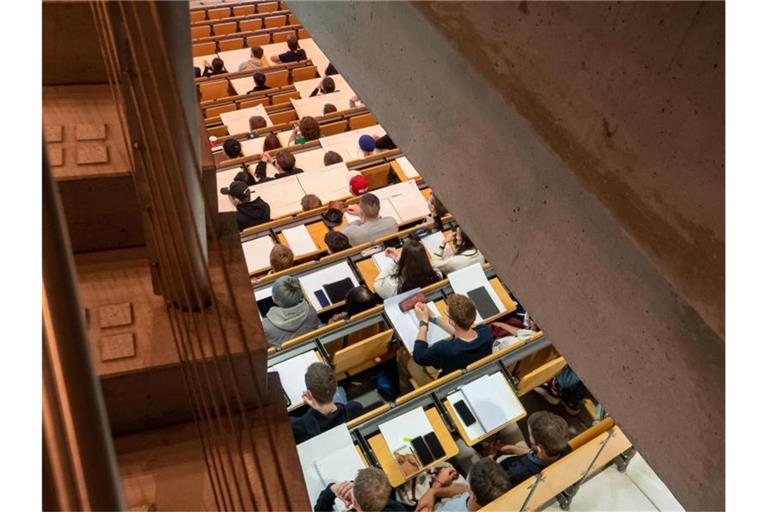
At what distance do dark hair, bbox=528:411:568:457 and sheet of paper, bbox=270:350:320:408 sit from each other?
4.58ft

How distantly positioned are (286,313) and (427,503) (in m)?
1.52

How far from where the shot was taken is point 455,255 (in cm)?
480

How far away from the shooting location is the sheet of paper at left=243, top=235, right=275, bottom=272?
186 inches

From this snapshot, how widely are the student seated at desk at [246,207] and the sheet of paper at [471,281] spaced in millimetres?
1870

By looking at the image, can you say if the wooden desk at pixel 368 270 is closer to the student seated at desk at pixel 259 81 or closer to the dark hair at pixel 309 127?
the dark hair at pixel 309 127

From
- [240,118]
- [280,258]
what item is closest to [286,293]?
[280,258]

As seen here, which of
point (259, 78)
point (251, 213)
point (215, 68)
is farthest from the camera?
point (215, 68)

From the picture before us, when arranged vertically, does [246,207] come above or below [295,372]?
above

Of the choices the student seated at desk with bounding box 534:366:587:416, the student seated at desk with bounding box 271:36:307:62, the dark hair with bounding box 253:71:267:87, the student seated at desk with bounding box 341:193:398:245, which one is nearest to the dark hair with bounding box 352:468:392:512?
the student seated at desk with bounding box 534:366:587:416

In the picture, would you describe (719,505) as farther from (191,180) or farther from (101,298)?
(101,298)

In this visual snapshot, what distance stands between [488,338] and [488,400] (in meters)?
0.41

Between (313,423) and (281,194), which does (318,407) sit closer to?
(313,423)

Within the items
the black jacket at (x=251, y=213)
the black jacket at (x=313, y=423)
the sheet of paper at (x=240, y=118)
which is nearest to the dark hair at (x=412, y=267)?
the black jacket at (x=313, y=423)

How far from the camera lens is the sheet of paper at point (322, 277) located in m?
4.35
